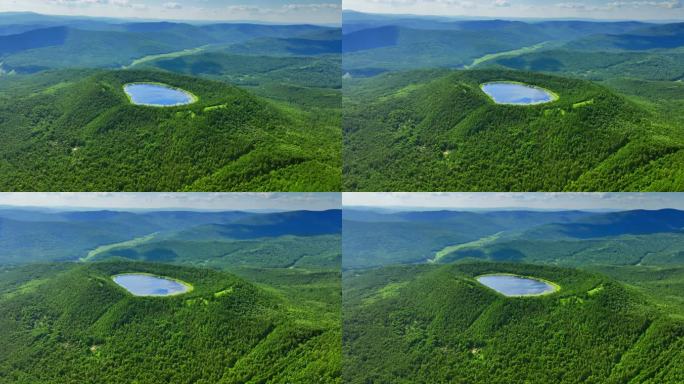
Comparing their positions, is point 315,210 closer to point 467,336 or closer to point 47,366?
point 467,336

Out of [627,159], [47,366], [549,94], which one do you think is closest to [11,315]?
[47,366]

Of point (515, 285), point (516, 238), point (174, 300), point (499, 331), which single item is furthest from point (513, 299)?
point (174, 300)

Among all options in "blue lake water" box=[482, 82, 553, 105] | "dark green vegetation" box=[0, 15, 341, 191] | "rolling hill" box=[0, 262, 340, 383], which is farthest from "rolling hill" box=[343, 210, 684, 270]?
"blue lake water" box=[482, 82, 553, 105]

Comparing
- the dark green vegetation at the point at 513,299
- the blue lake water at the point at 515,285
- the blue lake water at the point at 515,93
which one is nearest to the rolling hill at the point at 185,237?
the dark green vegetation at the point at 513,299

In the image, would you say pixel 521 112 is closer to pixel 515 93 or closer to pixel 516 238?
pixel 515 93

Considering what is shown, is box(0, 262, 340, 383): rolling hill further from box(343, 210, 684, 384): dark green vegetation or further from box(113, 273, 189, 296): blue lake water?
box(343, 210, 684, 384): dark green vegetation

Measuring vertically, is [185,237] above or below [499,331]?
above

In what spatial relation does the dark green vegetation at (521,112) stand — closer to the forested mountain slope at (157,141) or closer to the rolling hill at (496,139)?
the rolling hill at (496,139)
